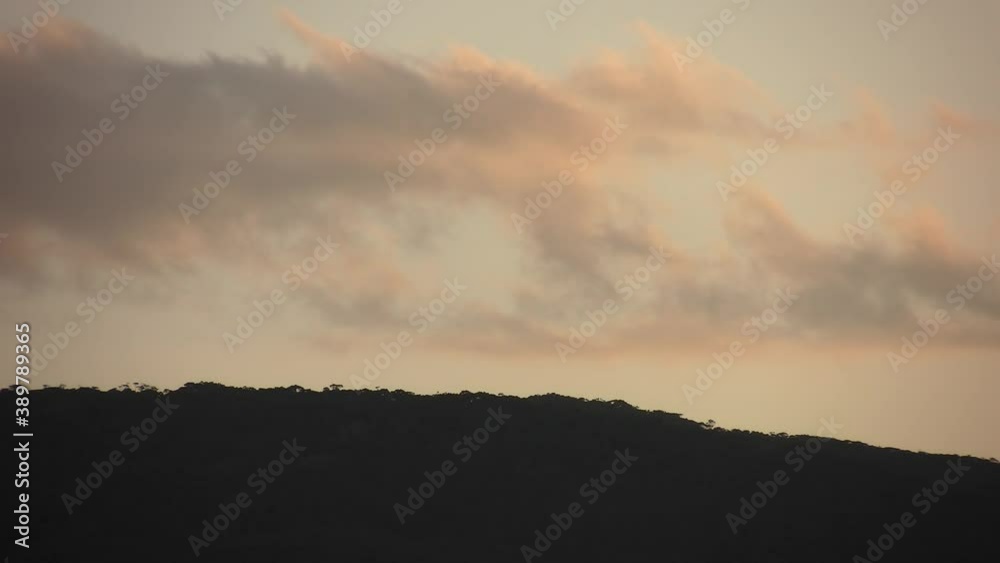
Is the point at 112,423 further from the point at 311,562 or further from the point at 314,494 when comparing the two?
the point at 311,562

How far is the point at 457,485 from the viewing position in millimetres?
49531

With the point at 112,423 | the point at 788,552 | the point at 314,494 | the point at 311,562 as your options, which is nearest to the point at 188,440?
the point at 112,423

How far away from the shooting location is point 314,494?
48469mm

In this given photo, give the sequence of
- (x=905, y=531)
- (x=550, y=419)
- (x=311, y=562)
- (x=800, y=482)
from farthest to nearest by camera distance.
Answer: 1. (x=550, y=419)
2. (x=800, y=482)
3. (x=905, y=531)
4. (x=311, y=562)

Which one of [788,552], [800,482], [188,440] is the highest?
[188,440]

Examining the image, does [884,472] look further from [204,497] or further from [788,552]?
[204,497]

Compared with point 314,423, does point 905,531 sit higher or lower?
lower

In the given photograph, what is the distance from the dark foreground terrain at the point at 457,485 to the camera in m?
45.4

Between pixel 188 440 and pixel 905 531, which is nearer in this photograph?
pixel 905 531

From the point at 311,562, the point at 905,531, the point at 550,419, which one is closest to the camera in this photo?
the point at 311,562

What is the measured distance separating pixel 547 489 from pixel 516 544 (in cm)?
393

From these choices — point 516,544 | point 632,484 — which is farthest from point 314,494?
point 632,484

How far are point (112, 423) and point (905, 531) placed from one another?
34.6 meters

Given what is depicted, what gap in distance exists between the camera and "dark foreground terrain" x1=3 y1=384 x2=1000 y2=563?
149 ft
